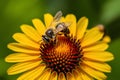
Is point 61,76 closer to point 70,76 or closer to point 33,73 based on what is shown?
point 70,76

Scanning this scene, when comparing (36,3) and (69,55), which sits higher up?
(36,3)

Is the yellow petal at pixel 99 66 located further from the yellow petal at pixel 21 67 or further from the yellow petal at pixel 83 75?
the yellow petal at pixel 21 67

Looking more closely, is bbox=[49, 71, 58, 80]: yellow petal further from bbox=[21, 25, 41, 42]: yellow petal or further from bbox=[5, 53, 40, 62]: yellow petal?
bbox=[21, 25, 41, 42]: yellow petal

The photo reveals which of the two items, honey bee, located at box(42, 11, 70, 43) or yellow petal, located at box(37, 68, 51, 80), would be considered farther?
honey bee, located at box(42, 11, 70, 43)

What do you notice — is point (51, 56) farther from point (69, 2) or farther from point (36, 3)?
point (69, 2)

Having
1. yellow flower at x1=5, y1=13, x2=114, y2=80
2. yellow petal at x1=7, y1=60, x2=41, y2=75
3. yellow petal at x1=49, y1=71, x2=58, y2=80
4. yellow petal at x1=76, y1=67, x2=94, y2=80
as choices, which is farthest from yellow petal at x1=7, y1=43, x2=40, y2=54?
yellow petal at x1=76, y1=67, x2=94, y2=80

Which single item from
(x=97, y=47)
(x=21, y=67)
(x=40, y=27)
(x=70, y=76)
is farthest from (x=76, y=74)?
(x=40, y=27)

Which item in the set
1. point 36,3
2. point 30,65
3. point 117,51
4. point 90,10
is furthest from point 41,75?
point 90,10
